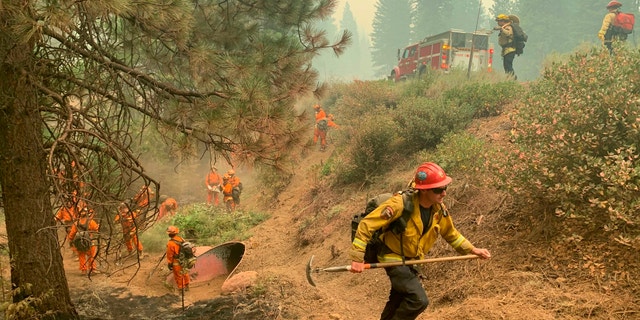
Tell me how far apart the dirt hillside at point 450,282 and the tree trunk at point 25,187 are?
1.05 metres

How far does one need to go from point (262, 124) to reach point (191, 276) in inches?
183

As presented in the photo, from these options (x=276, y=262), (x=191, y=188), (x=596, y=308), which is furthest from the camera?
(x=191, y=188)

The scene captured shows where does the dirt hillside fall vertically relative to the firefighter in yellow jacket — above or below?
below

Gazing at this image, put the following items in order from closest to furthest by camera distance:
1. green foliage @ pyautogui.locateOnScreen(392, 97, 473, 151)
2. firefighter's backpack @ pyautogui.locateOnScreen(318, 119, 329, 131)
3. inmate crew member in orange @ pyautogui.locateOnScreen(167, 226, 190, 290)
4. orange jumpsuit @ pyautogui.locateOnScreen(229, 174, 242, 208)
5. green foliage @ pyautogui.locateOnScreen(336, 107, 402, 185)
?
inmate crew member in orange @ pyautogui.locateOnScreen(167, 226, 190, 290) → green foliage @ pyautogui.locateOnScreen(392, 97, 473, 151) → green foliage @ pyautogui.locateOnScreen(336, 107, 402, 185) → orange jumpsuit @ pyautogui.locateOnScreen(229, 174, 242, 208) → firefighter's backpack @ pyautogui.locateOnScreen(318, 119, 329, 131)

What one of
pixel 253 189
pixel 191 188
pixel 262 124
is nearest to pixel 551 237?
pixel 262 124

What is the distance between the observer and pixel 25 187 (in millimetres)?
5230

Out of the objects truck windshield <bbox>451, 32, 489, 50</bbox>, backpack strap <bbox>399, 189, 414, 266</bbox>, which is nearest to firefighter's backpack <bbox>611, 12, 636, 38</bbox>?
truck windshield <bbox>451, 32, 489, 50</bbox>

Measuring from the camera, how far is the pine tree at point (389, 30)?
6788 centimetres

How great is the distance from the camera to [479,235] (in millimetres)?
6508

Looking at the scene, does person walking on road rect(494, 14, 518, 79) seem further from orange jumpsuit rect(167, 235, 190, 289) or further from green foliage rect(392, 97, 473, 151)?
orange jumpsuit rect(167, 235, 190, 289)

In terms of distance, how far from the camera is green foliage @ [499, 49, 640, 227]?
4.96m

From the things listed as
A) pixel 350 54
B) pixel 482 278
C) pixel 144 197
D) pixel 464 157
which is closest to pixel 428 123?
pixel 464 157

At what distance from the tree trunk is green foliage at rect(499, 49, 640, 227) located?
5.69 m

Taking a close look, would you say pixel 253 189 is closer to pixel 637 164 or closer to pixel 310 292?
pixel 310 292
